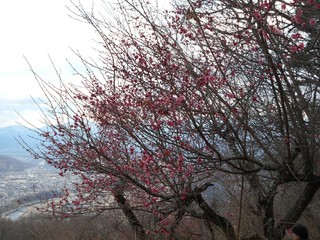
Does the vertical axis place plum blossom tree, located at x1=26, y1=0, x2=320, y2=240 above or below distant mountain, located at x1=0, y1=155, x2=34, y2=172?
above

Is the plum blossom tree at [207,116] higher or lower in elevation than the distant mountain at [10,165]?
higher

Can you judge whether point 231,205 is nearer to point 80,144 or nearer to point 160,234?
point 160,234

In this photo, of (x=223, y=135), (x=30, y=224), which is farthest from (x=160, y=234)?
(x=30, y=224)

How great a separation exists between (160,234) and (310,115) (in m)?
3.28

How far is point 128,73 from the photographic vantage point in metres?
5.33

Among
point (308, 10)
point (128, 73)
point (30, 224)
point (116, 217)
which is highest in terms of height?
A: point (308, 10)

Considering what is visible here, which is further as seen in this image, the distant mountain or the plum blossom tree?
the distant mountain

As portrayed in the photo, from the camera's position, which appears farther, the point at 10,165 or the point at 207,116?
the point at 10,165

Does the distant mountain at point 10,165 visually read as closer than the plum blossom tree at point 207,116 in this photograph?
No

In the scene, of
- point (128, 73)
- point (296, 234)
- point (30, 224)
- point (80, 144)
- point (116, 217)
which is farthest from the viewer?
point (30, 224)

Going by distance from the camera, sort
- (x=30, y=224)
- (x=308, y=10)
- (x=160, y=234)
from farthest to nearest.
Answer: (x=30, y=224)
(x=160, y=234)
(x=308, y=10)

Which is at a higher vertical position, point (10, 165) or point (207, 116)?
point (207, 116)

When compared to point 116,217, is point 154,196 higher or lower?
higher

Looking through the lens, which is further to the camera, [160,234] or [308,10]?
[160,234]
